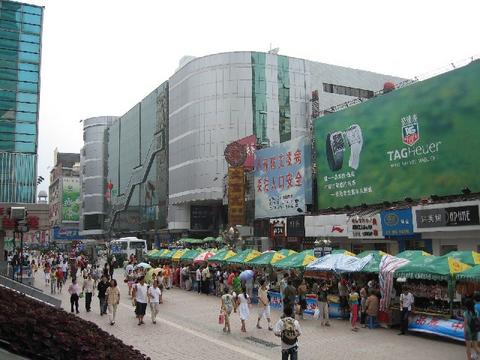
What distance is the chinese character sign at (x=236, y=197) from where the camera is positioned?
162 feet

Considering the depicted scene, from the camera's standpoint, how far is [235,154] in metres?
51.2

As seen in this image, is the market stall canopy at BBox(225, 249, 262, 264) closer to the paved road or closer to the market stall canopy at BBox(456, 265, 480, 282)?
the paved road

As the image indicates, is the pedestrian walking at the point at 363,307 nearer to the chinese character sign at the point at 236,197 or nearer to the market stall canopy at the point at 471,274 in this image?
the market stall canopy at the point at 471,274

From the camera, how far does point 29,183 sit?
55.0 metres

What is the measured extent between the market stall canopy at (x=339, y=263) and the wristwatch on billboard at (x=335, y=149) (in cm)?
1858

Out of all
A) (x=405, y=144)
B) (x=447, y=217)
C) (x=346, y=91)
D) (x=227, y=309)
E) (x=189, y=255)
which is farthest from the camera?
(x=346, y=91)

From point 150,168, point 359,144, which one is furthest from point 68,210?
point 359,144

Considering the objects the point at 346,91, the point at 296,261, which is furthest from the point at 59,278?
the point at 346,91

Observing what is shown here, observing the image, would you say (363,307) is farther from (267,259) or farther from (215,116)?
(215,116)

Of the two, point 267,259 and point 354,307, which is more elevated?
point 267,259

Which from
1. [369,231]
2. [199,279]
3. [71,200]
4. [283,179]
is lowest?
[199,279]

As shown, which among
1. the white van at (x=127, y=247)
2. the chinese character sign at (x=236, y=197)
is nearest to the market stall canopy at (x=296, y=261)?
the chinese character sign at (x=236, y=197)

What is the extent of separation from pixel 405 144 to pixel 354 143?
499cm

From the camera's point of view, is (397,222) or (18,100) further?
(18,100)
